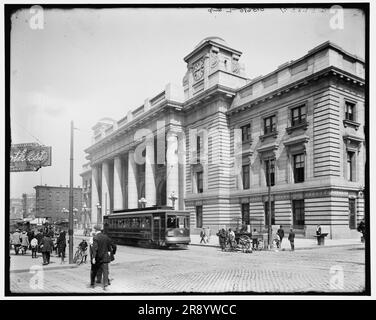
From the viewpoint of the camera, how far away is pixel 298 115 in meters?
29.5

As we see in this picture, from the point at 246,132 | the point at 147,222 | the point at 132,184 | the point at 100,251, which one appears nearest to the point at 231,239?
the point at 147,222

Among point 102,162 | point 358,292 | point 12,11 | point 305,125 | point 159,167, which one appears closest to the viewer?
point 358,292

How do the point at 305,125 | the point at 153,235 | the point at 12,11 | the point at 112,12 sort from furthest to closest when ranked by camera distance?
the point at 305,125 → the point at 153,235 → the point at 112,12 → the point at 12,11

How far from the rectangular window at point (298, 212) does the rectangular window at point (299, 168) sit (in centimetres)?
179

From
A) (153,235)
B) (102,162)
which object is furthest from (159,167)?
(153,235)

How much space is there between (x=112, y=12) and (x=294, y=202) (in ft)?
73.8

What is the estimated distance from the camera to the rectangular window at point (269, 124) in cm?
3192

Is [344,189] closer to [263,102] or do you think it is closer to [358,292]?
[263,102]

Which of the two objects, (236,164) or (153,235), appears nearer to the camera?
(153,235)

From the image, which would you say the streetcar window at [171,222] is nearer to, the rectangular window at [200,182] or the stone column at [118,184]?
the rectangular window at [200,182]

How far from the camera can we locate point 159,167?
159ft

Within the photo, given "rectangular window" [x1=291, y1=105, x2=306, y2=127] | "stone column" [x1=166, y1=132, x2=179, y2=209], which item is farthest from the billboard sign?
"stone column" [x1=166, y1=132, x2=179, y2=209]

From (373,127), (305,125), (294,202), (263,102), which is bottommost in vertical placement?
(294,202)

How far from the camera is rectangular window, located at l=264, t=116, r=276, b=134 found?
31.9m
